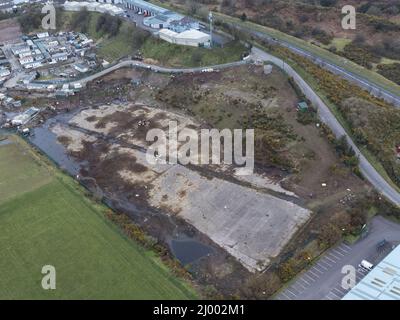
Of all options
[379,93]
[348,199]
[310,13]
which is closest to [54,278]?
[348,199]

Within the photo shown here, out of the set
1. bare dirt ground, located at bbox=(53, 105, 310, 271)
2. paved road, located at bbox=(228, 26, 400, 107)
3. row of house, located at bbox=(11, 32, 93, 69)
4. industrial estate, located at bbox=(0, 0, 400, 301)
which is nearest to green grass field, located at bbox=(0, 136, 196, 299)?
industrial estate, located at bbox=(0, 0, 400, 301)

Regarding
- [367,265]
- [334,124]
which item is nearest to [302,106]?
[334,124]

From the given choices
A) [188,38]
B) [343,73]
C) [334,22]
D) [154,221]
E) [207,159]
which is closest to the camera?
[154,221]

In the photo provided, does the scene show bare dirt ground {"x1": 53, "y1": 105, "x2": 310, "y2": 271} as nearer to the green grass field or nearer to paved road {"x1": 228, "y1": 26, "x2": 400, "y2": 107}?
the green grass field

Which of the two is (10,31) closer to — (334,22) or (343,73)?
(334,22)

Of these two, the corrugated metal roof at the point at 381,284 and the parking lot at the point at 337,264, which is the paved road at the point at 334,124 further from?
the corrugated metal roof at the point at 381,284

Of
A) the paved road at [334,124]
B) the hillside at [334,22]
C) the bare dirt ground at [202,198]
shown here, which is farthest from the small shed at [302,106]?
the hillside at [334,22]
